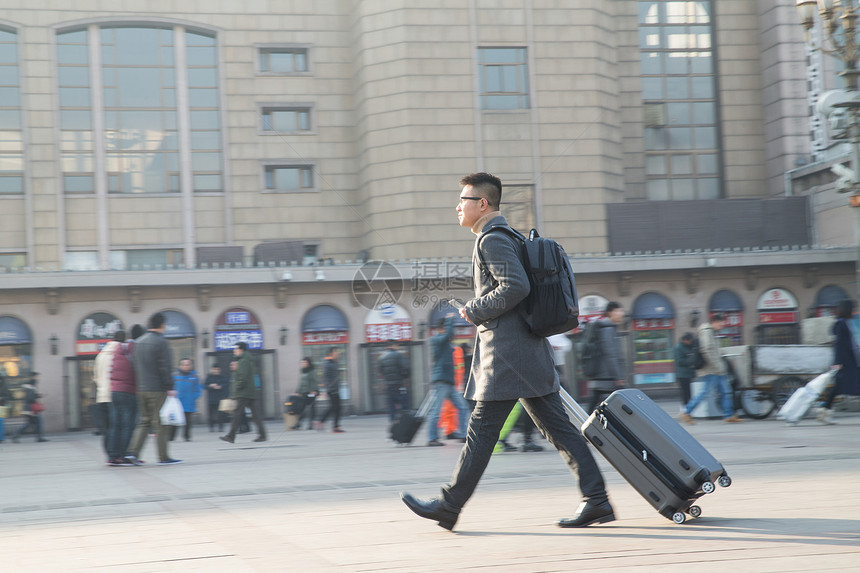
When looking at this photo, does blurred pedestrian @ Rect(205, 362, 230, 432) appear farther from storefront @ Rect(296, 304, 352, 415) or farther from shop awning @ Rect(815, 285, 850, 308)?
shop awning @ Rect(815, 285, 850, 308)

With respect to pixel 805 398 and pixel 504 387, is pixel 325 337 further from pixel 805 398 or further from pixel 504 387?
pixel 504 387

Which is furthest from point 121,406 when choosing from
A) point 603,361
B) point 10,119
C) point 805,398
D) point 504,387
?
point 10,119

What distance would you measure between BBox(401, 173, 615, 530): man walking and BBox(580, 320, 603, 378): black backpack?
5757 mm

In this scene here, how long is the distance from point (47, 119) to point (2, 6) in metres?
4.21

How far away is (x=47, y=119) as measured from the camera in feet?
107

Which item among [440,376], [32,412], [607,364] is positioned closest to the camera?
[607,364]

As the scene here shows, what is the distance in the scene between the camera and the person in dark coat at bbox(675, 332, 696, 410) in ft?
51.4

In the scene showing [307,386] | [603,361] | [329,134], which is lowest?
[307,386]

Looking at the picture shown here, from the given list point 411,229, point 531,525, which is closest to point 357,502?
point 531,525

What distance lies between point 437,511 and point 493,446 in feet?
1.48

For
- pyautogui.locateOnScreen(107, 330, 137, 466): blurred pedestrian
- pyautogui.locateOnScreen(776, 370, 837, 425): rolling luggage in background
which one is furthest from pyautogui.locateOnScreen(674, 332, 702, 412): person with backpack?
pyautogui.locateOnScreen(107, 330, 137, 466): blurred pedestrian

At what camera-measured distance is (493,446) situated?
4.80 meters

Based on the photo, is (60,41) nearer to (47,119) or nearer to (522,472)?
(47,119)

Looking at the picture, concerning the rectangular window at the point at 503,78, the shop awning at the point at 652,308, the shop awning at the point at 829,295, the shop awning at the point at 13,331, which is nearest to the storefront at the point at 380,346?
the shop awning at the point at 652,308
